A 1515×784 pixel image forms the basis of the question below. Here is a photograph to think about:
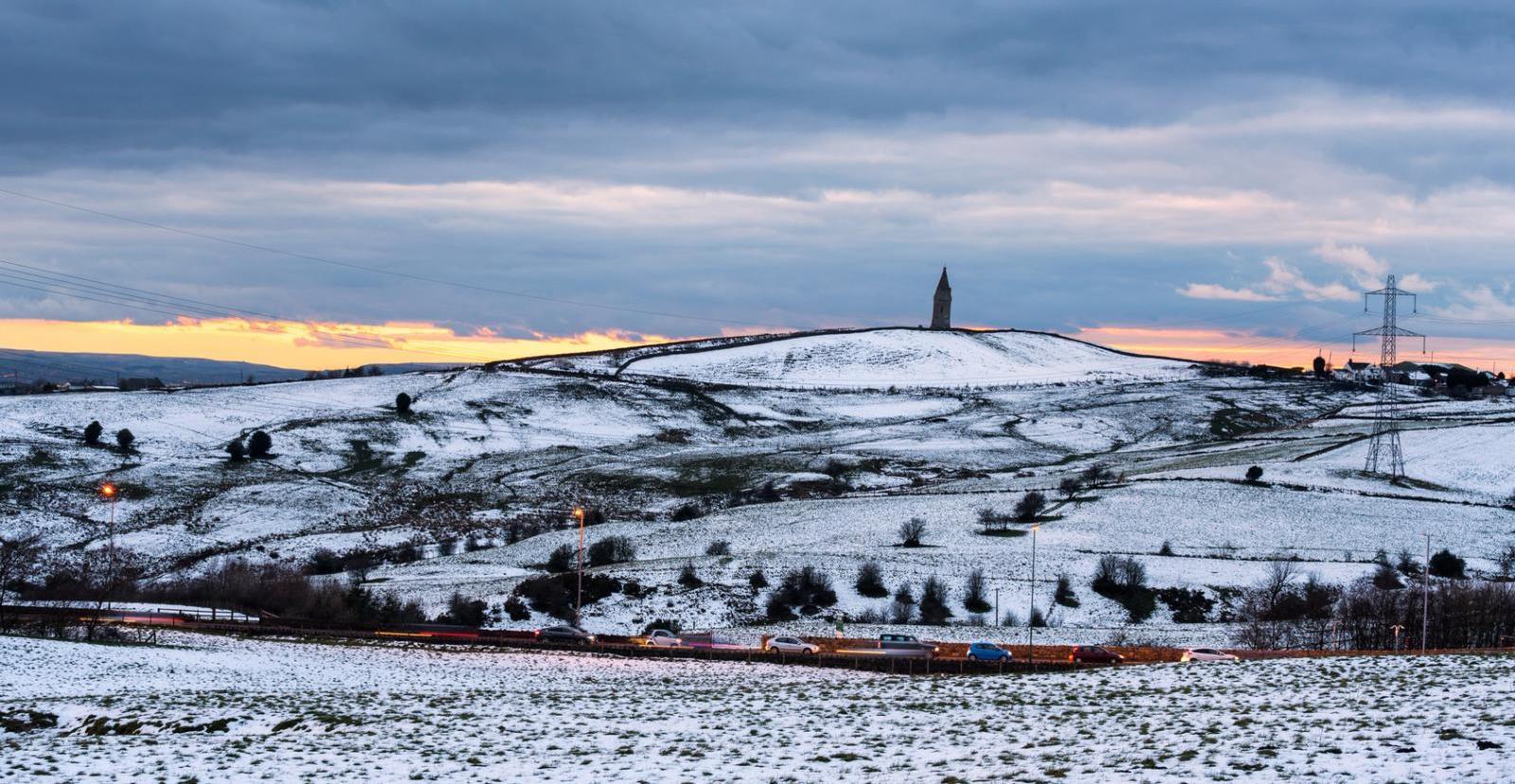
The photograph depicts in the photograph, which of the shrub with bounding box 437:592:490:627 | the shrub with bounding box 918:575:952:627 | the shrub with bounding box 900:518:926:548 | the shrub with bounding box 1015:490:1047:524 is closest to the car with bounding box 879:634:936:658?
the shrub with bounding box 918:575:952:627

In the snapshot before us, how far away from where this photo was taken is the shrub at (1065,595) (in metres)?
69.4

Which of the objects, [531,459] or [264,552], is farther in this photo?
[531,459]

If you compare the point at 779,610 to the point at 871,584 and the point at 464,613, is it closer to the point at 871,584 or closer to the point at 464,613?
the point at 871,584

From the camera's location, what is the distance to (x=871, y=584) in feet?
234

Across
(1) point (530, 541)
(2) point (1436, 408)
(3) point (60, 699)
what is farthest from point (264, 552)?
(2) point (1436, 408)

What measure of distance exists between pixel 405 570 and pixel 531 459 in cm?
4813

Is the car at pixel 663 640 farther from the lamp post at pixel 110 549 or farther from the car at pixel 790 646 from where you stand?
the lamp post at pixel 110 549

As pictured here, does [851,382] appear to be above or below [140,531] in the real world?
above

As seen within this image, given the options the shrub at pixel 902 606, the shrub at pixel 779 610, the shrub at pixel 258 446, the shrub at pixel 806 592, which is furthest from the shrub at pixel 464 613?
the shrub at pixel 258 446

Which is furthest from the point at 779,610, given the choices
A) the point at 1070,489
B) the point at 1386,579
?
the point at 1070,489

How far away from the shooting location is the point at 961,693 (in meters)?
35.3

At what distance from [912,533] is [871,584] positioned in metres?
12.6

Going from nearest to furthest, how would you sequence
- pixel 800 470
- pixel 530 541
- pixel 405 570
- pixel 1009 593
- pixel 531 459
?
pixel 1009 593
pixel 405 570
pixel 530 541
pixel 800 470
pixel 531 459

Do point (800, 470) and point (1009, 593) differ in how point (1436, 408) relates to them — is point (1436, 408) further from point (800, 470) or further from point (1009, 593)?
point (1009, 593)
